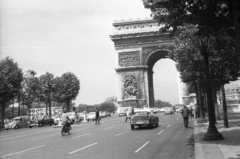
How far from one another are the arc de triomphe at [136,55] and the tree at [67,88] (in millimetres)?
14132

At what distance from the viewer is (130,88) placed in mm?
53250

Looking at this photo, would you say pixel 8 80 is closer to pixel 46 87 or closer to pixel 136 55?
pixel 46 87

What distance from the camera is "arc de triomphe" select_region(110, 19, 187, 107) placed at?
52938 mm

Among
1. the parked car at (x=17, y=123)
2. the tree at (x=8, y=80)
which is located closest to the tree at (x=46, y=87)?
the tree at (x=8, y=80)

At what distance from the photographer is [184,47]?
57.7 ft

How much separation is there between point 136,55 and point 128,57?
1.61 m

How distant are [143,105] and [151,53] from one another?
9793 millimetres

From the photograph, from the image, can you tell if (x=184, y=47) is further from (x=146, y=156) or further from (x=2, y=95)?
(x=2, y=95)

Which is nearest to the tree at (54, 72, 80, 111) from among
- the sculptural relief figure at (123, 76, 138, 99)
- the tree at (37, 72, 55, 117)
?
the tree at (37, 72, 55, 117)

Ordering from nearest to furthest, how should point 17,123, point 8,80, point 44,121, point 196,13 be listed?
point 196,13
point 17,123
point 44,121
point 8,80

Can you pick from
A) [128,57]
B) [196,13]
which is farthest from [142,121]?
[128,57]

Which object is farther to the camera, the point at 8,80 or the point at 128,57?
the point at 128,57

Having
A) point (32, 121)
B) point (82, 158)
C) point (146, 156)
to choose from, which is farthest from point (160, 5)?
point (32, 121)

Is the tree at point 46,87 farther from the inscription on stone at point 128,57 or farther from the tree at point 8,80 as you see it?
the inscription on stone at point 128,57
